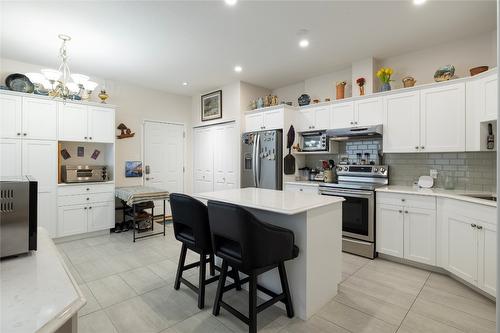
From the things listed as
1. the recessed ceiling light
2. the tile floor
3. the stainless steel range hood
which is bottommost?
the tile floor

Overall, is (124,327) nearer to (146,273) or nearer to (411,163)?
(146,273)

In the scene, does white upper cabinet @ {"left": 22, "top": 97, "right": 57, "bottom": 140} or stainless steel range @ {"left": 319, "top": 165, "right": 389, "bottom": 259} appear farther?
white upper cabinet @ {"left": 22, "top": 97, "right": 57, "bottom": 140}

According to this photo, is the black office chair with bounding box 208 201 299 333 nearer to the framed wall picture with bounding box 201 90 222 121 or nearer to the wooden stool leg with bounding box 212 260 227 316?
the wooden stool leg with bounding box 212 260 227 316

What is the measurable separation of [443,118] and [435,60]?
926 mm

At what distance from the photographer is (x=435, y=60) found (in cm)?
343

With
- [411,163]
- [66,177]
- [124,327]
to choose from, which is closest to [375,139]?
[411,163]

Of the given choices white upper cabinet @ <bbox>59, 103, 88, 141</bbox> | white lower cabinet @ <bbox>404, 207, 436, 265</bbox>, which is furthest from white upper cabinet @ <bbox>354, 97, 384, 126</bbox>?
white upper cabinet @ <bbox>59, 103, 88, 141</bbox>

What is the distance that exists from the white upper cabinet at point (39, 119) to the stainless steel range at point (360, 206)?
4231mm

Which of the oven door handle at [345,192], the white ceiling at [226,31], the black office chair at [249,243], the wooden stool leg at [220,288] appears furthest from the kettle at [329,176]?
the wooden stool leg at [220,288]

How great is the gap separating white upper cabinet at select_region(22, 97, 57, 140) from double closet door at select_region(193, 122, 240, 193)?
8.90 feet

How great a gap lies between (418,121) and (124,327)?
387cm

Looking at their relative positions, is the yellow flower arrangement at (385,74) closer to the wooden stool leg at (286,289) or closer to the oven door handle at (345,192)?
the oven door handle at (345,192)

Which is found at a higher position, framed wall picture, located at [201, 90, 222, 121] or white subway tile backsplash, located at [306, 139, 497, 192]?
framed wall picture, located at [201, 90, 222, 121]

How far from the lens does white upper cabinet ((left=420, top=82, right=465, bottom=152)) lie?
297 cm
